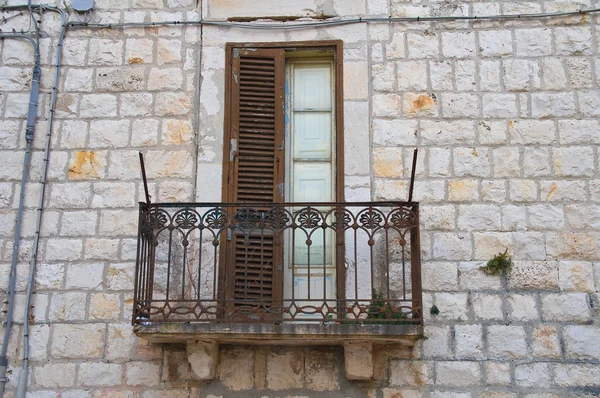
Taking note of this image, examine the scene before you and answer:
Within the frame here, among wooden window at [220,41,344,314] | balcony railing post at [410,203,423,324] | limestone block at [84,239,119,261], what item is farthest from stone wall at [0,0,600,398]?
balcony railing post at [410,203,423,324]

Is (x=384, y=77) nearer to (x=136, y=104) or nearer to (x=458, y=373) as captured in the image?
(x=136, y=104)

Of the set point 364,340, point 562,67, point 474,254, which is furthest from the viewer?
point 562,67

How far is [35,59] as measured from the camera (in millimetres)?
6395

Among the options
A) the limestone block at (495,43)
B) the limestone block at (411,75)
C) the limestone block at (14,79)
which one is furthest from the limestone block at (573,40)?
the limestone block at (14,79)

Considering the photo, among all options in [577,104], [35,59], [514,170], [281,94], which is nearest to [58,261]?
[35,59]

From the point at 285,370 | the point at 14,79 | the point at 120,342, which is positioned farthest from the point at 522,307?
the point at 14,79

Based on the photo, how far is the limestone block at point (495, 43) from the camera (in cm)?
625

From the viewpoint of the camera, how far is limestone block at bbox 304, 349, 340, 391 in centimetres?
555

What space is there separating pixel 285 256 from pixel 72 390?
5.89 ft

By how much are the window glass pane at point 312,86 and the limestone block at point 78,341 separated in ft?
7.64

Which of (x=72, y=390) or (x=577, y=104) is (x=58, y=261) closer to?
(x=72, y=390)

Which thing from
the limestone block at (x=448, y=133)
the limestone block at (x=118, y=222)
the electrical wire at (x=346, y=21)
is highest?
the electrical wire at (x=346, y=21)

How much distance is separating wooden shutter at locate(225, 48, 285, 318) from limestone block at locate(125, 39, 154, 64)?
683 mm

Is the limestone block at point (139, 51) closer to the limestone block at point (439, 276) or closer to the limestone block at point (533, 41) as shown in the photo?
the limestone block at point (439, 276)
